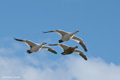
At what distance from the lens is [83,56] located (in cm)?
3425

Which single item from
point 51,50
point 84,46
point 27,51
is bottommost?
point 27,51

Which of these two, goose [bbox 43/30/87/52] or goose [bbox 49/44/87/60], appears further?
goose [bbox 49/44/87/60]

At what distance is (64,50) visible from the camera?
32656 millimetres

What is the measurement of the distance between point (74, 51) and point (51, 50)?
1989 mm

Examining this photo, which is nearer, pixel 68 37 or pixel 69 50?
pixel 68 37

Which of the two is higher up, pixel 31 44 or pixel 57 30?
pixel 57 30

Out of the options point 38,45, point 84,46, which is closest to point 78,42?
point 84,46

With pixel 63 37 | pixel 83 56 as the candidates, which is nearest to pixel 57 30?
pixel 63 37

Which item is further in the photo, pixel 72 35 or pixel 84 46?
pixel 84 46

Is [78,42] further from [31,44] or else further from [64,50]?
[31,44]

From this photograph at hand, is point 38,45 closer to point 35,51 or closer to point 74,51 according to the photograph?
point 35,51

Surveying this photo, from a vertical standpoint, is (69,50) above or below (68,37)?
below

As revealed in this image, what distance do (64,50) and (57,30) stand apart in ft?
5.88

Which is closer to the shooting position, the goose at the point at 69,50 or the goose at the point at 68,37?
the goose at the point at 68,37
